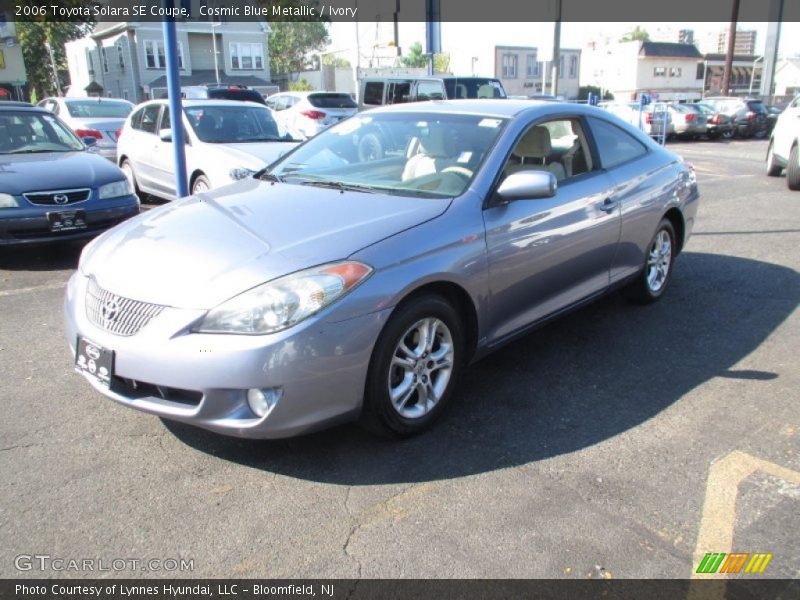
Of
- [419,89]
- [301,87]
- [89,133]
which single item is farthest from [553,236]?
[301,87]

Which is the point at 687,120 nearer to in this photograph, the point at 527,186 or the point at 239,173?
the point at 239,173

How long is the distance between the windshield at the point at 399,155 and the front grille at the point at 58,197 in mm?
3053

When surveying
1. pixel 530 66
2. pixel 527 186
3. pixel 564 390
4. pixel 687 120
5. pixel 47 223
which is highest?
pixel 530 66

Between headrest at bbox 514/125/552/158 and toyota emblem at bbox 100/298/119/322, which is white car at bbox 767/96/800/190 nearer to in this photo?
headrest at bbox 514/125/552/158

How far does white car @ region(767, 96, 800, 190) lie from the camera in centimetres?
1152

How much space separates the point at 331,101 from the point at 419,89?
8.68 feet

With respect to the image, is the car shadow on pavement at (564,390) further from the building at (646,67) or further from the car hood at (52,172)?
the building at (646,67)

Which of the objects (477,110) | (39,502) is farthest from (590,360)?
(39,502)

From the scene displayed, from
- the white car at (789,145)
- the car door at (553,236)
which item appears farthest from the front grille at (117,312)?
the white car at (789,145)

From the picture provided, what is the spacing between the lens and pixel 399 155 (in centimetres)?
417

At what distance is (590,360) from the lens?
4.41 m

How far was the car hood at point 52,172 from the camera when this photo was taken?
21.0 ft

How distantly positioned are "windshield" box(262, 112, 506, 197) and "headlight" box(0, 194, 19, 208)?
317 centimetres

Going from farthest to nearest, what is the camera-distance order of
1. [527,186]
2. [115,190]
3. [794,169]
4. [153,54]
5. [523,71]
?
[523,71] → [153,54] → [794,169] → [115,190] → [527,186]
